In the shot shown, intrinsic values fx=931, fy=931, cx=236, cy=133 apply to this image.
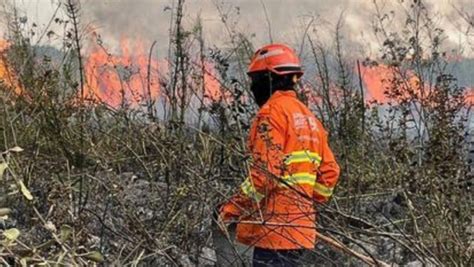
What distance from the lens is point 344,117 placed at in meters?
8.94

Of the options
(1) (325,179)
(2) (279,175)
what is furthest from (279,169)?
(1) (325,179)

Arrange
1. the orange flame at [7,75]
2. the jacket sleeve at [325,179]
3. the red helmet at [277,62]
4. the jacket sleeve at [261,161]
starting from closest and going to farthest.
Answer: the jacket sleeve at [261,161], the red helmet at [277,62], the jacket sleeve at [325,179], the orange flame at [7,75]

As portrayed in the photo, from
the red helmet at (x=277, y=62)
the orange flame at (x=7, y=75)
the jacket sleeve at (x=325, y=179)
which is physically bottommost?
the jacket sleeve at (x=325, y=179)

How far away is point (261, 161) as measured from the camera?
→ 4340mm

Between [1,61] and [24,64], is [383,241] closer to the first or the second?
[24,64]

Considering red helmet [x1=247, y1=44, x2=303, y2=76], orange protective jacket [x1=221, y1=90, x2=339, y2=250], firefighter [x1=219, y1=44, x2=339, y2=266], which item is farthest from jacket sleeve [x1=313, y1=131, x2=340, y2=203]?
red helmet [x1=247, y1=44, x2=303, y2=76]

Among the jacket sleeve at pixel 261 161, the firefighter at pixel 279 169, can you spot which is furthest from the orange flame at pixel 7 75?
the jacket sleeve at pixel 261 161

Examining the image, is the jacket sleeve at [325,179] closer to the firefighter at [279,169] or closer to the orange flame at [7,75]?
the firefighter at [279,169]

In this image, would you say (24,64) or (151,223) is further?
(24,64)

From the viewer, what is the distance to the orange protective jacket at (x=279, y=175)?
4.38 meters

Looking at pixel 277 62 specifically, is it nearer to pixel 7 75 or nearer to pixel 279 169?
pixel 279 169

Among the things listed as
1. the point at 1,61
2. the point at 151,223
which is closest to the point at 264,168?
the point at 151,223

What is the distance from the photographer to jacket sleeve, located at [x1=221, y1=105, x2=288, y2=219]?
14.3 ft

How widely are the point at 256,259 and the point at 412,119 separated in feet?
10.8
